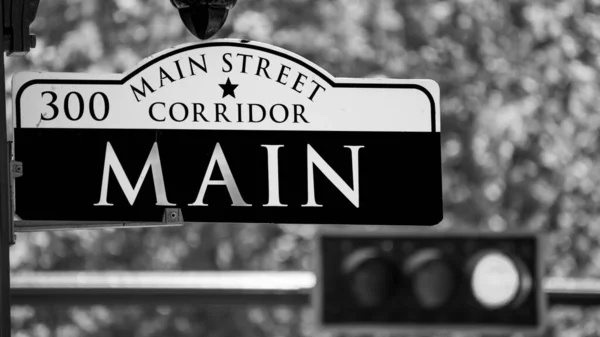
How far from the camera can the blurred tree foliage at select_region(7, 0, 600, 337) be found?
19.7 ft

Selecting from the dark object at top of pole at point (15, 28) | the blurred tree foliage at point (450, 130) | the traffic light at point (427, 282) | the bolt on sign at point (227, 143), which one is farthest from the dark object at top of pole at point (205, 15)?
the blurred tree foliage at point (450, 130)

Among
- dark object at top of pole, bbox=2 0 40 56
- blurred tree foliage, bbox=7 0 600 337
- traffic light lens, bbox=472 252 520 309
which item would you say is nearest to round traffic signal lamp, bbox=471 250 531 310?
traffic light lens, bbox=472 252 520 309

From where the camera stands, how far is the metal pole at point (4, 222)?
1136 millimetres

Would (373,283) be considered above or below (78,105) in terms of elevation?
below

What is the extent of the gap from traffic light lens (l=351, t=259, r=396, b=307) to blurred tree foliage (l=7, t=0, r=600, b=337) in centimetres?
269

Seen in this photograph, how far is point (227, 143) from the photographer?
127cm

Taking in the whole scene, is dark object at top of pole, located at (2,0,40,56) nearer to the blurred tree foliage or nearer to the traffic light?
the traffic light

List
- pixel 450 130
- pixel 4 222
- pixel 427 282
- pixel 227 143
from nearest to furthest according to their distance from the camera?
pixel 4 222 → pixel 227 143 → pixel 427 282 → pixel 450 130

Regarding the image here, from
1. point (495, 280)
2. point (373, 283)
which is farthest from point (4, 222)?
point (495, 280)

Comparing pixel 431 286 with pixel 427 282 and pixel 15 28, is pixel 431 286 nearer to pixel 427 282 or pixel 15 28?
pixel 427 282

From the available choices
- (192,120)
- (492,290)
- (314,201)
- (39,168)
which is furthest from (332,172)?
(492,290)

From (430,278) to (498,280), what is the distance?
0.61ft

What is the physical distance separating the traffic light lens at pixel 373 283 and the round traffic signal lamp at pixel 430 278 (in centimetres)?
6

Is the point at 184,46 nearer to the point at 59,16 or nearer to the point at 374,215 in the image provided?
the point at 374,215
